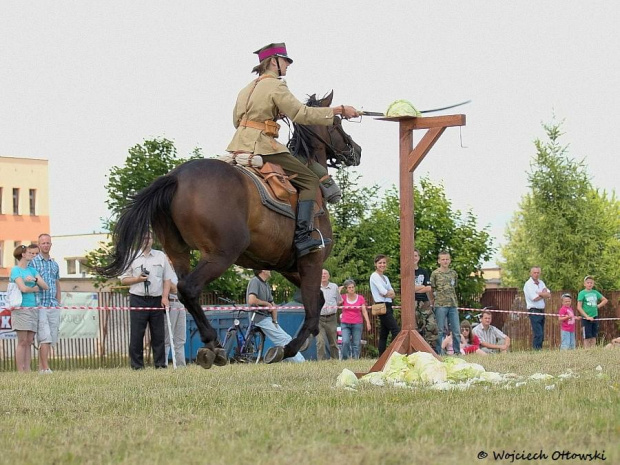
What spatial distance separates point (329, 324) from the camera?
63.2 ft

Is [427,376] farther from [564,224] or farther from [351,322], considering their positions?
[564,224]

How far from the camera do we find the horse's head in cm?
1092

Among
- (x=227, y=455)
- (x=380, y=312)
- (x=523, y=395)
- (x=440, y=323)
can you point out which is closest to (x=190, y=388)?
(x=523, y=395)

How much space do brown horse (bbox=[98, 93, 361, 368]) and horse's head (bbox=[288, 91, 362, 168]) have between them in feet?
3.81

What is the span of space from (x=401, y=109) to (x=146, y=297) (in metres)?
6.59

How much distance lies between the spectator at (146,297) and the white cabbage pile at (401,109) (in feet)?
20.1

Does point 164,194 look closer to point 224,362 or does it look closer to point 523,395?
point 224,362

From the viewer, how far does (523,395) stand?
24.5 feet

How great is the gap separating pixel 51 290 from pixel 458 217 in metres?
16.3

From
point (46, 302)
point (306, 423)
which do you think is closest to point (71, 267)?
point (46, 302)

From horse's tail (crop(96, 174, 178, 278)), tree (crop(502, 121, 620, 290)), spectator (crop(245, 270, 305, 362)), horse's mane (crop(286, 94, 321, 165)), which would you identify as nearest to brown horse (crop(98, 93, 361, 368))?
horse's tail (crop(96, 174, 178, 278))

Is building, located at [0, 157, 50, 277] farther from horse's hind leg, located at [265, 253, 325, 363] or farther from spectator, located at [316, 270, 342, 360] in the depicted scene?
horse's hind leg, located at [265, 253, 325, 363]

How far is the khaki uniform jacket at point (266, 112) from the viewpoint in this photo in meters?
9.89

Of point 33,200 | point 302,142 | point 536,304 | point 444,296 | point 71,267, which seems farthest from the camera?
point 71,267
